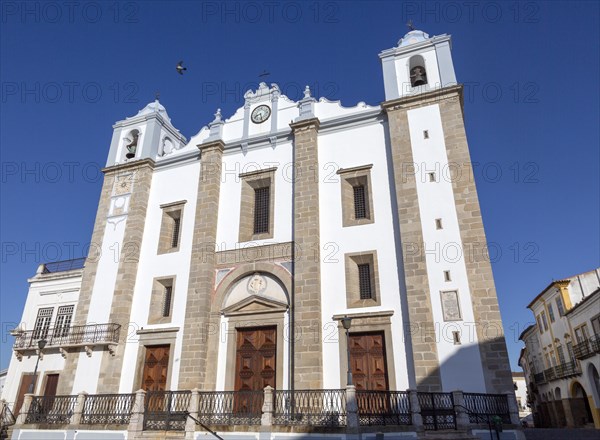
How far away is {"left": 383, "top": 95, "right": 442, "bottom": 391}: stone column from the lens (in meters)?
12.1

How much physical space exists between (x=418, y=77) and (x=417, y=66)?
0.84m

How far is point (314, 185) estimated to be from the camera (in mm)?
15883

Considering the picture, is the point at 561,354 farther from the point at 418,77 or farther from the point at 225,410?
the point at 225,410

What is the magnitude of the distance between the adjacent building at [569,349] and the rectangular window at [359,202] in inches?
571

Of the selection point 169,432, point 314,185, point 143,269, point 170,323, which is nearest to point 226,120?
point 314,185

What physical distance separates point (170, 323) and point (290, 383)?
5.28 m

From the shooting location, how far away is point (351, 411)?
33.2ft

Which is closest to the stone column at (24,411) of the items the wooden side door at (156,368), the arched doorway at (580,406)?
the wooden side door at (156,368)

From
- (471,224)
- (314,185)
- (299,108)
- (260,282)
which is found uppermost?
(299,108)

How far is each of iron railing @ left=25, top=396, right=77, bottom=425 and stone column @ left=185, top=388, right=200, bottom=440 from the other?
461 centimetres

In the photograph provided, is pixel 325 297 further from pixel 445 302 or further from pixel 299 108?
pixel 299 108

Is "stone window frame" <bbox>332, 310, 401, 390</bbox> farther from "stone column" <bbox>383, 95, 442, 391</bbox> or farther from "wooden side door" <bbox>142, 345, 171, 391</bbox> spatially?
"wooden side door" <bbox>142, 345, 171, 391</bbox>

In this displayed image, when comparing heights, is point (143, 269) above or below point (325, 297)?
above

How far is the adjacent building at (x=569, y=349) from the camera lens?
76.3 feet
